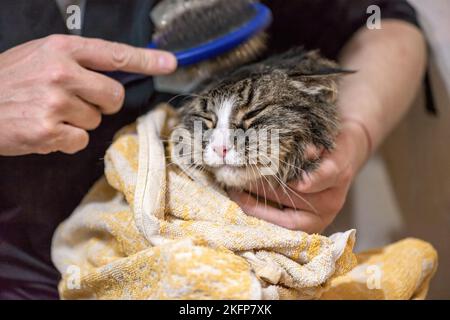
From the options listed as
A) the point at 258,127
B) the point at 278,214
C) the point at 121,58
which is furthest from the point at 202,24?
the point at 278,214

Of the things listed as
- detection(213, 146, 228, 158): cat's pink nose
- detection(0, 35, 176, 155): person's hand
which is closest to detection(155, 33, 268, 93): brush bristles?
detection(0, 35, 176, 155): person's hand

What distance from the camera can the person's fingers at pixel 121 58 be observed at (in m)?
0.76

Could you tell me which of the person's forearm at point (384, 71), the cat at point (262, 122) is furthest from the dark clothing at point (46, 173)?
the person's forearm at point (384, 71)

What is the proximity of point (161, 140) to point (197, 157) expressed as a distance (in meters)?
0.08

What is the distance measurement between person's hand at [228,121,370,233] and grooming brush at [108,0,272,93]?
0.80 ft

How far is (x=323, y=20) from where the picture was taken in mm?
1026

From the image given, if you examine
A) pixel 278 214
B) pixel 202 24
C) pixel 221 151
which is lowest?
pixel 278 214

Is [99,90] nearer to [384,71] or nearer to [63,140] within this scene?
[63,140]

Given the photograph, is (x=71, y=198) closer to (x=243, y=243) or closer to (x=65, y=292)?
(x=65, y=292)

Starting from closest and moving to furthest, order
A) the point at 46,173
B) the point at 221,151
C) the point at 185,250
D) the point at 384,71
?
the point at 185,250, the point at 221,151, the point at 46,173, the point at 384,71

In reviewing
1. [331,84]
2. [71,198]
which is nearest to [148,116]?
[71,198]

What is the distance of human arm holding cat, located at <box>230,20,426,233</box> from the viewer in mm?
742

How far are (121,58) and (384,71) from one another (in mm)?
548

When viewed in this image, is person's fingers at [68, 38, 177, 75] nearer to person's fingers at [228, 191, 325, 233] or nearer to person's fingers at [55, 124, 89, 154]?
person's fingers at [55, 124, 89, 154]
